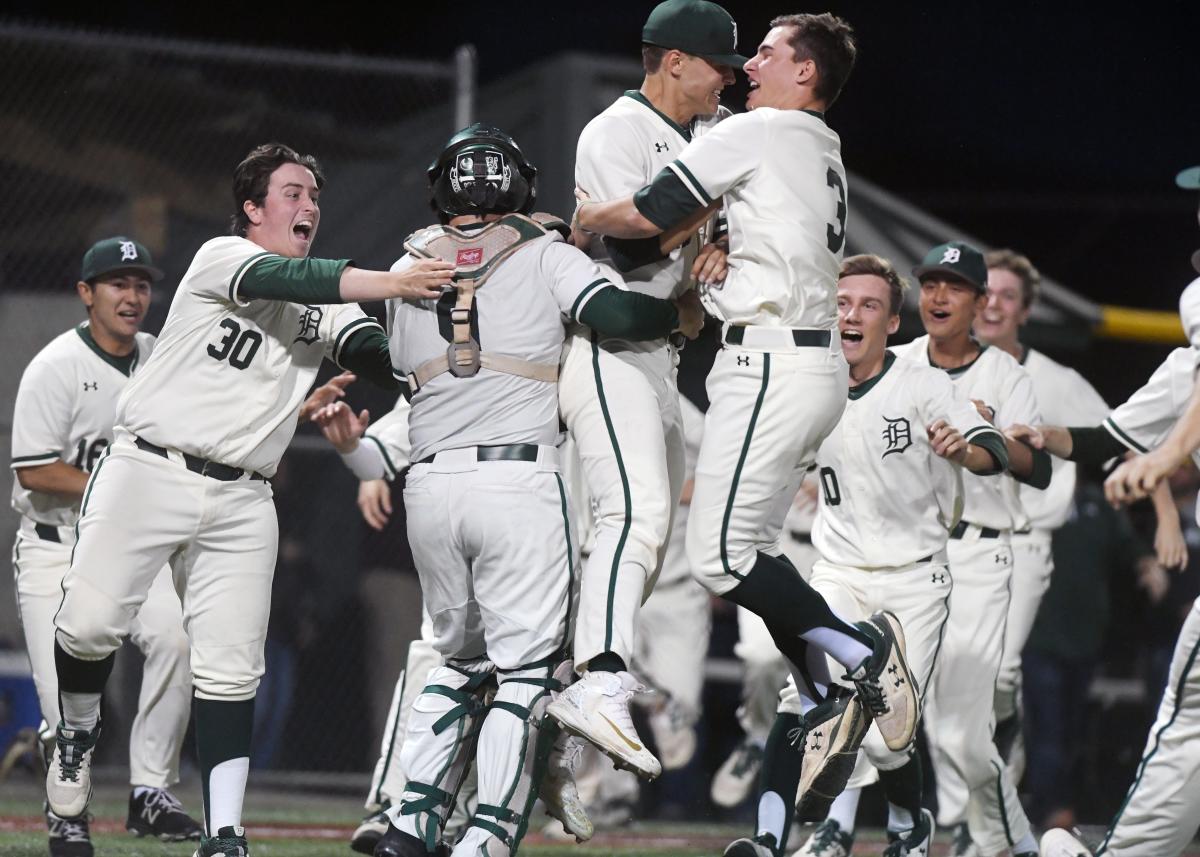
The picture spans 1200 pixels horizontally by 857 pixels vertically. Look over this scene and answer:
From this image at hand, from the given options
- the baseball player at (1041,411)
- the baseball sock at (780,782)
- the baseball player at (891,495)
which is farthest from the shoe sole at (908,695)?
the baseball player at (1041,411)

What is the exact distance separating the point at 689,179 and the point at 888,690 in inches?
64.9

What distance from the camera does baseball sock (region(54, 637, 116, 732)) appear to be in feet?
18.0

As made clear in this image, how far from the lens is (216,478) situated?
5.31 m

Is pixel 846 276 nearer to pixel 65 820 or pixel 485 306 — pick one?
pixel 485 306

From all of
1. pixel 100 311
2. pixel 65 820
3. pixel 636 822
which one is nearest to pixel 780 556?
pixel 65 820

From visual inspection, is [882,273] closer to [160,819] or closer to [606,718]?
[606,718]

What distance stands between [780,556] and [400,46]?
13.4 meters

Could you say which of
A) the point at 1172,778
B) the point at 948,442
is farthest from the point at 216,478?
the point at 1172,778

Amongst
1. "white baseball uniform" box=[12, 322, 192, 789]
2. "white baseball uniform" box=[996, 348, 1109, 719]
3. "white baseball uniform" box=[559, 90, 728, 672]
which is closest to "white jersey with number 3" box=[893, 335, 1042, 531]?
"white baseball uniform" box=[996, 348, 1109, 719]

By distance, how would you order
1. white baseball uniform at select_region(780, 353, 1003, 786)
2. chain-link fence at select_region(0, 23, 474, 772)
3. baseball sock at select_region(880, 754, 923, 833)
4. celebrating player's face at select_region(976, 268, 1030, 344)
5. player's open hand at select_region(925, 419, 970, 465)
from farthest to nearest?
chain-link fence at select_region(0, 23, 474, 772) < celebrating player's face at select_region(976, 268, 1030, 344) < white baseball uniform at select_region(780, 353, 1003, 786) < baseball sock at select_region(880, 754, 923, 833) < player's open hand at select_region(925, 419, 970, 465)

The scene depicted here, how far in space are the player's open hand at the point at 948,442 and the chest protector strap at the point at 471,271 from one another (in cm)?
145

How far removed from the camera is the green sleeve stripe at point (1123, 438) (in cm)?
549

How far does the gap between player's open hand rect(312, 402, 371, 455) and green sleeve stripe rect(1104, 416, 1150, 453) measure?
2.44m

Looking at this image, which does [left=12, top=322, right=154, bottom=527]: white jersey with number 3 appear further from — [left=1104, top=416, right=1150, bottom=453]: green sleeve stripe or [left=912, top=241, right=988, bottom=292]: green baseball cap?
[left=1104, top=416, right=1150, bottom=453]: green sleeve stripe
